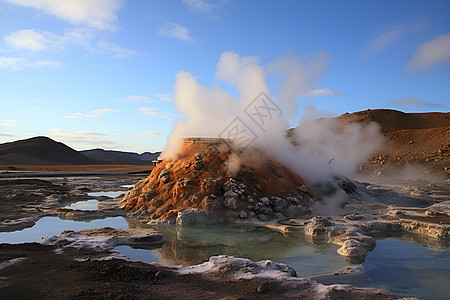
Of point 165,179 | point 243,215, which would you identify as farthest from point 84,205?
point 243,215

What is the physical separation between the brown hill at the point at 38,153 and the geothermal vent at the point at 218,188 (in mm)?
78158

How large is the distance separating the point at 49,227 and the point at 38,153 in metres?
93.6

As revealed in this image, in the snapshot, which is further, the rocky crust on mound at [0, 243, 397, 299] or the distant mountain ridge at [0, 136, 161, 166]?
the distant mountain ridge at [0, 136, 161, 166]

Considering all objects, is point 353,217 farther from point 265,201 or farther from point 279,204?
point 265,201

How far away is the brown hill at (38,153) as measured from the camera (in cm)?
8169

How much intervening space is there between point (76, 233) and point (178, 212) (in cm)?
373

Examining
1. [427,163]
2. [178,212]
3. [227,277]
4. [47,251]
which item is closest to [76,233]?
[47,251]

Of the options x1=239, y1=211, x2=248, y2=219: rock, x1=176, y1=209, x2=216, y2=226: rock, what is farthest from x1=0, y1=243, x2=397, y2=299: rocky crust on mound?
x1=239, y1=211, x2=248, y2=219: rock

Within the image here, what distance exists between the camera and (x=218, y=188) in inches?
488

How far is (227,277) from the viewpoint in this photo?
19.1ft

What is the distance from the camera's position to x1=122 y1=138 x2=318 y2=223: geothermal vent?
39.1 ft

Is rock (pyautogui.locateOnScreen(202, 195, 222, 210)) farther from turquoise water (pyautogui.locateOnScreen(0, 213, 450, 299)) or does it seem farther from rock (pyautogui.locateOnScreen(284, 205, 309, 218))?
rock (pyautogui.locateOnScreen(284, 205, 309, 218))

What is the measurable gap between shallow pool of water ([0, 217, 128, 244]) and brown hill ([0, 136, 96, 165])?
254ft

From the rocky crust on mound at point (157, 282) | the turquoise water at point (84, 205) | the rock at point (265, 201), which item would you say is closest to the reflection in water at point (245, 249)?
the rocky crust on mound at point (157, 282)
